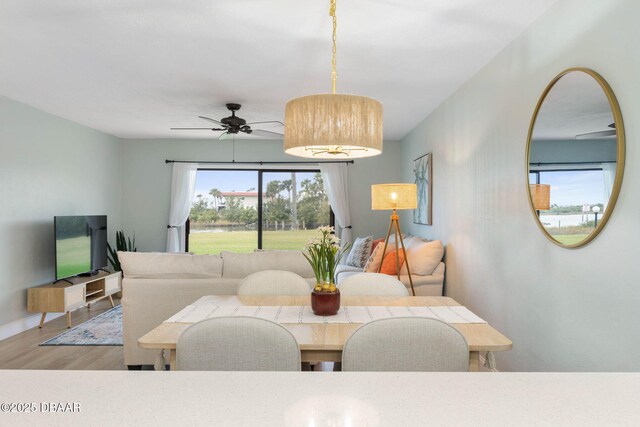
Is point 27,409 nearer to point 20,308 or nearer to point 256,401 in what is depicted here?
point 256,401

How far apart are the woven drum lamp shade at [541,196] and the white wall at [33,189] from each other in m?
4.69

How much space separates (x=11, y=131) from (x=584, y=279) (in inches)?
200

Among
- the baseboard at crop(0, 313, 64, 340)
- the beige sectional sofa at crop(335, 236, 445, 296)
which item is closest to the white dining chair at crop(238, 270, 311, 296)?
the beige sectional sofa at crop(335, 236, 445, 296)

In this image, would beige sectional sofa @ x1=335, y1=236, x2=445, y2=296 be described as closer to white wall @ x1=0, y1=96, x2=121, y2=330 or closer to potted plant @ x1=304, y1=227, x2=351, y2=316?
potted plant @ x1=304, y1=227, x2=351, y2=316

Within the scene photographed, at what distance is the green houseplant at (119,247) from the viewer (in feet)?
20.3

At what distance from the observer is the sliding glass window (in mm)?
6938

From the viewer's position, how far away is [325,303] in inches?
82.7

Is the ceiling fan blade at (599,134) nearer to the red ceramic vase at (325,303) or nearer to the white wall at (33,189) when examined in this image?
the red ceramic vase at (325,303)

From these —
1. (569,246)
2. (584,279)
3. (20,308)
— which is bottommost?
(20,308)

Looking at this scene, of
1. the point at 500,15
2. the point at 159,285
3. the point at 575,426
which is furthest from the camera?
the point at 159,285

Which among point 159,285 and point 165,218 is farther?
point 165,218

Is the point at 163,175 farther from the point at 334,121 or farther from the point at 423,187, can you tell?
the point at 334,121

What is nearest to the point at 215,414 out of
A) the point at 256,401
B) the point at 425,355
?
the point at 256,401

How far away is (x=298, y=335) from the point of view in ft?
5.88
